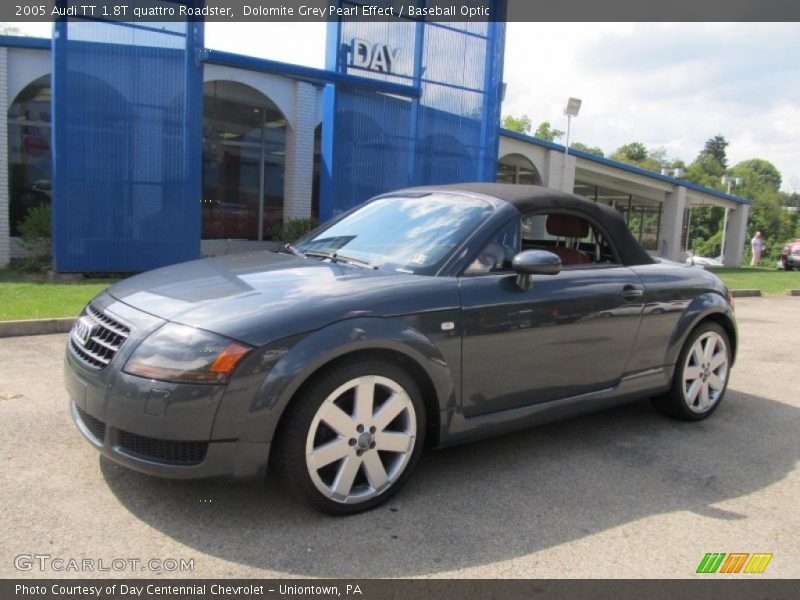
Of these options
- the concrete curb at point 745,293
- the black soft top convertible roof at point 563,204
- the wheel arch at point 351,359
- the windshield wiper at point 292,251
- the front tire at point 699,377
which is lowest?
the concrete curb at point 745,293

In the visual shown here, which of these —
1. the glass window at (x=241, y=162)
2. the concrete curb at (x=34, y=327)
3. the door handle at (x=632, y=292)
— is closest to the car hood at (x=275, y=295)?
the door handle at (x=632, y=292)

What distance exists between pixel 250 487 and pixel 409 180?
11.7 metres

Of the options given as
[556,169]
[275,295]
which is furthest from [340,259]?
[556,169]

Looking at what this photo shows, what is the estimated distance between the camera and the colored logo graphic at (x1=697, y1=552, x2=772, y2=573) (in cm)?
281

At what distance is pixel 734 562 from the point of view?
2.87 meters

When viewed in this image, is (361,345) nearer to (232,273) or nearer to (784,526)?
(232,273)

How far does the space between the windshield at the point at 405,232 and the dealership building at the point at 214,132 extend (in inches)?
308

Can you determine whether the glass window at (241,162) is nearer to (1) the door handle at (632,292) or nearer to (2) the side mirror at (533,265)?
(1) the door handle at (632,292)

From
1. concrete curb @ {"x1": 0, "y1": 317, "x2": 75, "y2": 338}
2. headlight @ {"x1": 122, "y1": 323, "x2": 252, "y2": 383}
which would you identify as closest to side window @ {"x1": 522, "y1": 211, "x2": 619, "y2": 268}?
headlight @ {"x1": 122, "y1": 323, "x2": 252, "y2": 383}

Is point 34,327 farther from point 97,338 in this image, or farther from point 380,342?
point 380,342

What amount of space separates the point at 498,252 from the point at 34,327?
16.7 feet

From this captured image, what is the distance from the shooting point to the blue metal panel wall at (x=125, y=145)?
1055 centimetres

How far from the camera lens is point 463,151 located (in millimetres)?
15117

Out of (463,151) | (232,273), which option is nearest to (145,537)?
(232,273)
